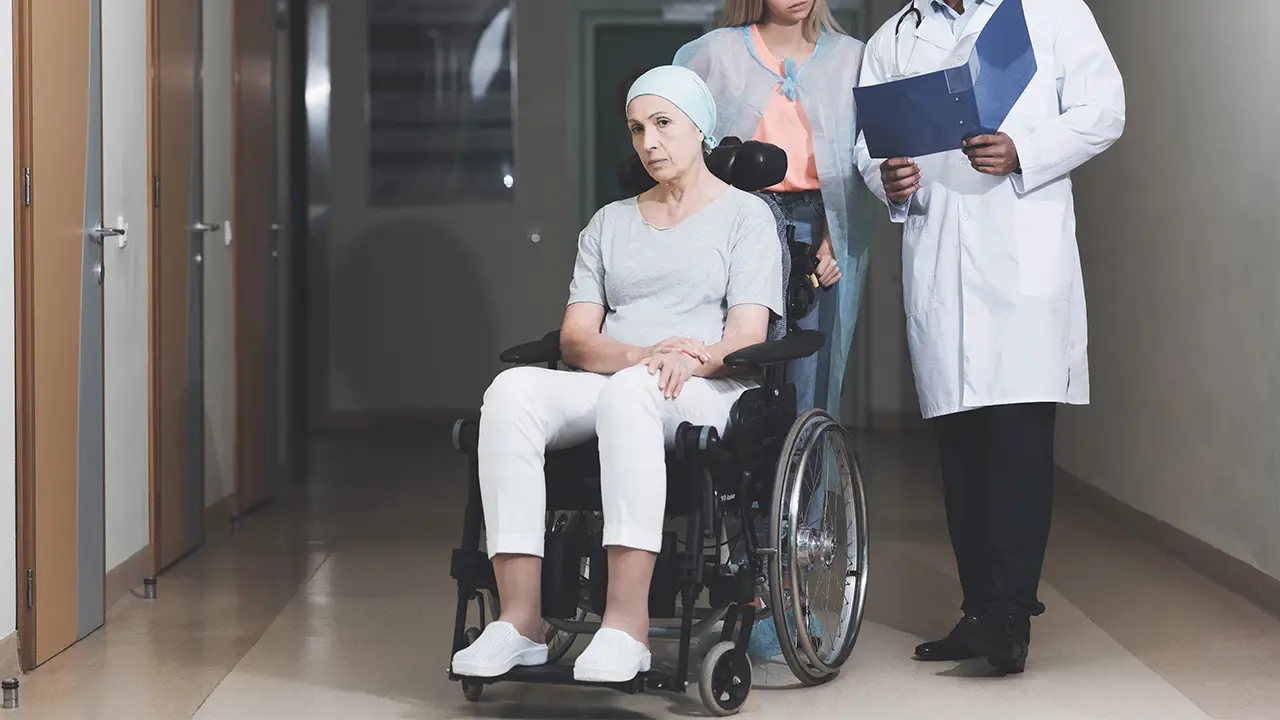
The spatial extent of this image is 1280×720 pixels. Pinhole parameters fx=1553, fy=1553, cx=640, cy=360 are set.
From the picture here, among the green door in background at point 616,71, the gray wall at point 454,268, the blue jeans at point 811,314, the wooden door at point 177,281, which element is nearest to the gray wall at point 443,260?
the gray wall at point 454,268

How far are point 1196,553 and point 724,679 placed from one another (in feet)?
6.06

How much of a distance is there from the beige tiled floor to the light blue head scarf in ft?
3.26

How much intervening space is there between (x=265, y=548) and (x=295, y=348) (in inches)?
69.6

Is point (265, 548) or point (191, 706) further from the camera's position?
→ point (265, 548)

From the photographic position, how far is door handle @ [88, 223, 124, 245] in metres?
3.10

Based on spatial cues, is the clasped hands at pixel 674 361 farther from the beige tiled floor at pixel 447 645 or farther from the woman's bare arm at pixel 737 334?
the beige tiled floor at pixel 447 645

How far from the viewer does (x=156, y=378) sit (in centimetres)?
370

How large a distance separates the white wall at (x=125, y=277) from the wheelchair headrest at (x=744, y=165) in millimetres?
1204

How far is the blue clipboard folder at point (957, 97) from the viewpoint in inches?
103

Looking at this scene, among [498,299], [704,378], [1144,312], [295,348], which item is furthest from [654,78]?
[498,299]

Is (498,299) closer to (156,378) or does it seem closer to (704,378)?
(156,378)

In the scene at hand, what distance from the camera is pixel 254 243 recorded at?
479 cm

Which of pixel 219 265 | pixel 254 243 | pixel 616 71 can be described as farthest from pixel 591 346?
pixel 616 71

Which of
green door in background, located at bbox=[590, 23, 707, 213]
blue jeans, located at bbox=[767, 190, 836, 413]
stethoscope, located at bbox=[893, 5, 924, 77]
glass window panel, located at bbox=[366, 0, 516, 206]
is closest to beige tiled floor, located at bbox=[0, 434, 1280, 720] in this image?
blue jeans, located at bbox=[767, 190, 836, 413]
